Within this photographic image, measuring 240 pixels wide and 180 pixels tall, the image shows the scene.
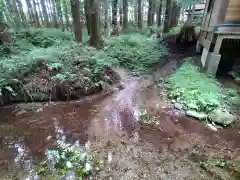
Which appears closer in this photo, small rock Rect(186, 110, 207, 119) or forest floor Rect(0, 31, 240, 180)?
forest floor Rect(0, 31, 240, 180)

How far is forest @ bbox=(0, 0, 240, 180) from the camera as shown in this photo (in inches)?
139

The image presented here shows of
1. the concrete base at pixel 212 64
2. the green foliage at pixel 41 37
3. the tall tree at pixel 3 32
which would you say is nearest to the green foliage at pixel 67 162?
the tall tree at pixel 3 32

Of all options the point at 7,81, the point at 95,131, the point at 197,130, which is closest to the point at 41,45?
the point at 7,81

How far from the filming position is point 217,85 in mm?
6801

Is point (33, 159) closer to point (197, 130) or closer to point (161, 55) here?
point (197, 130)

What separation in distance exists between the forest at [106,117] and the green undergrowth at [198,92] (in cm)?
3

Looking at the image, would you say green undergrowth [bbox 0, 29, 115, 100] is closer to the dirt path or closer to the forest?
the forest

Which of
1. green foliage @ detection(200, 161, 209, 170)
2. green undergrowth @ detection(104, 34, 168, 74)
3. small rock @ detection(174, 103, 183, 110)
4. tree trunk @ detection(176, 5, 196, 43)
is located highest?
tree trunk @ detection(176, 5, 196, 43)

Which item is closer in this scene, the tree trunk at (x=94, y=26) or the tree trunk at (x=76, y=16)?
the tree trunk at (x=94, y=26)

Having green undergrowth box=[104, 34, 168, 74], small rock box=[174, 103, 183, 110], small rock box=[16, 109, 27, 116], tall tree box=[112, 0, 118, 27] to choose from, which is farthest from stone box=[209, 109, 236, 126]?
tall tree box=[112, 0, 118, 27]

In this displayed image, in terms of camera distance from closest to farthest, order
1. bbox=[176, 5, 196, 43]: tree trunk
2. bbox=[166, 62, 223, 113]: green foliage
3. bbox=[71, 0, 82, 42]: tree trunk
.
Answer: bbox=[166, 62, 223, 113]: green foliage < bbox=[71, 0, 82, 42]: tree trunk < bbox=[176, 5, 196, 43]: tree trunk

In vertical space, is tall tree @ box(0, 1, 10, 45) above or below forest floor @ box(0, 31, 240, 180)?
above

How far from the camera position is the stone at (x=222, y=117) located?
16.3 feet

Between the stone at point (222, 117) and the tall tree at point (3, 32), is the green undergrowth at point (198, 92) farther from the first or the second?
the tall tree at point (3, 32)
